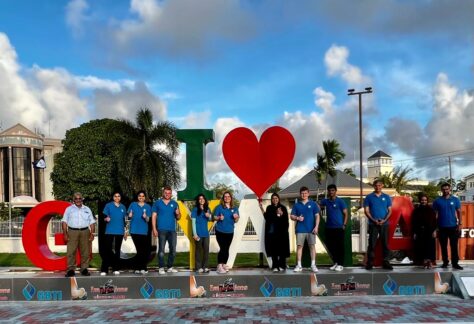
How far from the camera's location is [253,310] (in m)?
7.25

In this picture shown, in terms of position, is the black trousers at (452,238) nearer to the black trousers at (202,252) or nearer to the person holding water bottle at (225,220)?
the person holding water bottle at (225,220)

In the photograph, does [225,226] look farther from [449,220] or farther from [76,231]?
[449,220]

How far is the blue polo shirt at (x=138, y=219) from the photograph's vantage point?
29.1ft

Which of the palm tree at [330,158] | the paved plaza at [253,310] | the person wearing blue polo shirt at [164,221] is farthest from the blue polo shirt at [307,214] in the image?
the palm tree at [330,158]

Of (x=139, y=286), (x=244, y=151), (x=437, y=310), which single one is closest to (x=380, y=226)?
(x=437, y=310)

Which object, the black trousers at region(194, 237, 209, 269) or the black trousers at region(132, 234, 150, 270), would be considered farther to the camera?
the black trousers at region(194, 237, 209, 269)

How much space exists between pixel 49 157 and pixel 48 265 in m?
45.1

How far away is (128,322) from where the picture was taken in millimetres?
6543

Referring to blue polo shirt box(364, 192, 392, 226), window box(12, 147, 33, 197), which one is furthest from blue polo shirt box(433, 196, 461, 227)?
window box(12, 147, 33, 197)

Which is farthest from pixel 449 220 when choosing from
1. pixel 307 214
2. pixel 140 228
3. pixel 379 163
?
pixel 379 163

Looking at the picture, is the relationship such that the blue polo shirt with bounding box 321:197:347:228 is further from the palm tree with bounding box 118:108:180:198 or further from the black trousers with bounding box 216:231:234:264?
the palm tree with bounding box 118:108:180:198

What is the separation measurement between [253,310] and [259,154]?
3.54 metres

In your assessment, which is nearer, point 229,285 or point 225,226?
point 229,285

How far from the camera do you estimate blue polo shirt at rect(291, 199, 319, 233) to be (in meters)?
8.88
